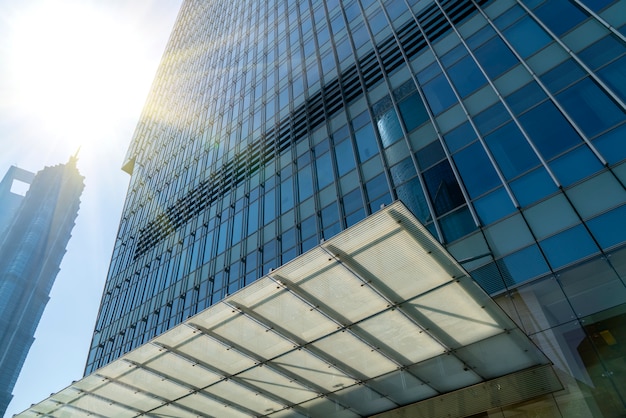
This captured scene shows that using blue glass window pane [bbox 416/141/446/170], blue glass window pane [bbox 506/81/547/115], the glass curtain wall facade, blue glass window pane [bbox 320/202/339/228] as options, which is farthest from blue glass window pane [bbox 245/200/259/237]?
blue glass window pane [bbox 506/81/547/115]

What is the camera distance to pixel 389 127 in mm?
19594

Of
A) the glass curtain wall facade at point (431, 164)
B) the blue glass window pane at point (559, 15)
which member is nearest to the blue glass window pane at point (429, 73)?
the glass curtain wall facade at point (431, 164)

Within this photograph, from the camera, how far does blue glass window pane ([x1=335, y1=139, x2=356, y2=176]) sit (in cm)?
2081

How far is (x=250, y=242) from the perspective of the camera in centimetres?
2470

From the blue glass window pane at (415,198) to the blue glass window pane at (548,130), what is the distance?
4.05 m

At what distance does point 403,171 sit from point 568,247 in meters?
7.09

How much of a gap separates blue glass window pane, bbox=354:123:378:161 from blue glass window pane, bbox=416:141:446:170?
2.82m

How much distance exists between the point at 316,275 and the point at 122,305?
29127 mm

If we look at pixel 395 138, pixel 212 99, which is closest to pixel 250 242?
pixel 395 138

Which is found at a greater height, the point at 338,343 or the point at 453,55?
the point at 453,55

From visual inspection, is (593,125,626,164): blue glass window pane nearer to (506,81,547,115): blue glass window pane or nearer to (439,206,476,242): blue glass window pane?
(506,81,547,115): blue glass window pane

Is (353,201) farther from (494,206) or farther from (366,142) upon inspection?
(494,206)

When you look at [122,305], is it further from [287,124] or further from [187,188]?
[287,124]

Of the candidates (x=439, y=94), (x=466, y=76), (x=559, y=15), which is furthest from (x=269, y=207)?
(x=559, y=15)
